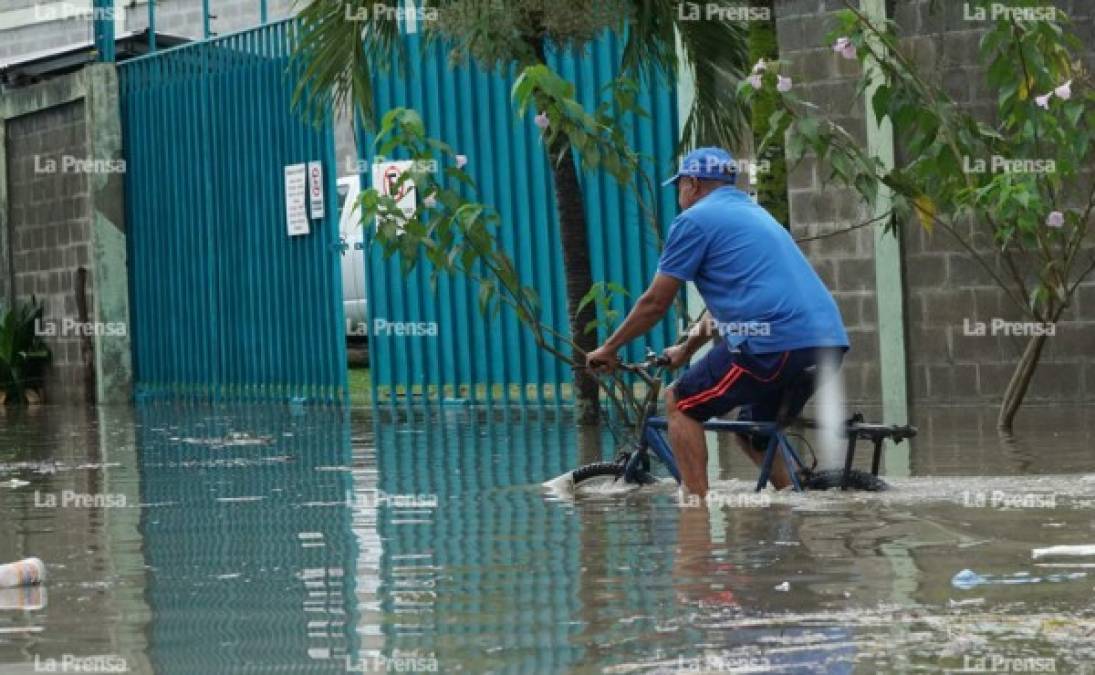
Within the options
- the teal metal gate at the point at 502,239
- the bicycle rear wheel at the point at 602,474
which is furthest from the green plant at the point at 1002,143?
the teal metal gate at the point at 502,239

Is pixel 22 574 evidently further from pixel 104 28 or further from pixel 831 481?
pixel 104 28

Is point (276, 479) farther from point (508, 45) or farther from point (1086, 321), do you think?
point (1086, 321)

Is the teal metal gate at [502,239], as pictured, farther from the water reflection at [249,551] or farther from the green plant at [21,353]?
the green plant at [21,353]

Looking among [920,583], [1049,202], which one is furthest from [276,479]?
[920,583]

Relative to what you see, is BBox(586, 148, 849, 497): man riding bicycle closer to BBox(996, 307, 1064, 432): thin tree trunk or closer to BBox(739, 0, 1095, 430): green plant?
BBox(739, 0, 1095, 430): green plant

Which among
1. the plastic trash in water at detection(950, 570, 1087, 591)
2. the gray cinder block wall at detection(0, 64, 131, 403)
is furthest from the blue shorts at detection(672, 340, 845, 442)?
the gray cinder block wall at detection(0, 64, 131, 403)

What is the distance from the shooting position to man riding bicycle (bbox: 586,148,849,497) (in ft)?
31.6

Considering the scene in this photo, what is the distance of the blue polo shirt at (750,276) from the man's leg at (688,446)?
1.39ft

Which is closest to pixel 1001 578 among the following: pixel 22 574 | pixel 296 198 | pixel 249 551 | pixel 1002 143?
pixel 249 551

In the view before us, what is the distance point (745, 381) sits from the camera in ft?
31.8

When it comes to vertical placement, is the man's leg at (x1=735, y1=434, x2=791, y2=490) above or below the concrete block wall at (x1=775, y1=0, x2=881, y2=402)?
below

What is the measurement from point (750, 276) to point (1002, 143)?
4349 mm

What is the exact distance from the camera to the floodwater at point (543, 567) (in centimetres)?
630

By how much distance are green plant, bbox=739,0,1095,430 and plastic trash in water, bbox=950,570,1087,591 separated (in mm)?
5535
